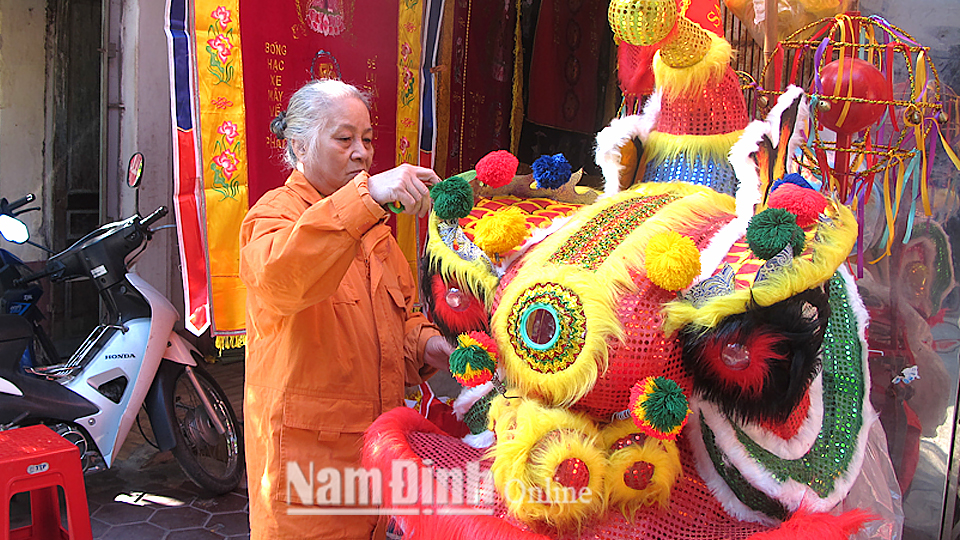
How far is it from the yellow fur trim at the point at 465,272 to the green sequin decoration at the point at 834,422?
0.45m

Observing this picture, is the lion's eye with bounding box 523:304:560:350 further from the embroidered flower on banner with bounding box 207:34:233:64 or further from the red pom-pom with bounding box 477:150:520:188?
the embroidered flower on banner with bounding box 207:34:233:64

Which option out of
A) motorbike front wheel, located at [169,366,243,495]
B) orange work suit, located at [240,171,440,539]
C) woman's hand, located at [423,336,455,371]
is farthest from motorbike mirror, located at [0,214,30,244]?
woman's hand, located at [423,336,455,371]

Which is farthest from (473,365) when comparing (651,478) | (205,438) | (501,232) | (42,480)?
(205,438)

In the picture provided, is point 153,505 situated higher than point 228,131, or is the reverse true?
point 228,131

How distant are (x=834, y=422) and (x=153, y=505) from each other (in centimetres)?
284

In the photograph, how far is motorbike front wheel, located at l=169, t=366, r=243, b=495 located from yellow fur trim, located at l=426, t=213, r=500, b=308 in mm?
2137

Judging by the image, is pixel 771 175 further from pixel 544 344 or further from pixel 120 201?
pixel 120 201

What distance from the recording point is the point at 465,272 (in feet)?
4.30

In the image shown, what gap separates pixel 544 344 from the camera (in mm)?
1167

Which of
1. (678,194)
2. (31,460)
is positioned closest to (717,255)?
(678,194)

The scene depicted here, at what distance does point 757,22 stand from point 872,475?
116 centimetres

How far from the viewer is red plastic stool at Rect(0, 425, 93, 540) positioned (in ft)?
6.88

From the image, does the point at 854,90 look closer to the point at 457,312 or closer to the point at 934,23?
the point at 934,23

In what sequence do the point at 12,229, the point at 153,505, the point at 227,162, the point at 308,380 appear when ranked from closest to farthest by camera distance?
1. the point at 308,380
2. the point at 227,162
3. the point at 12,229
4. the point at 153,505
